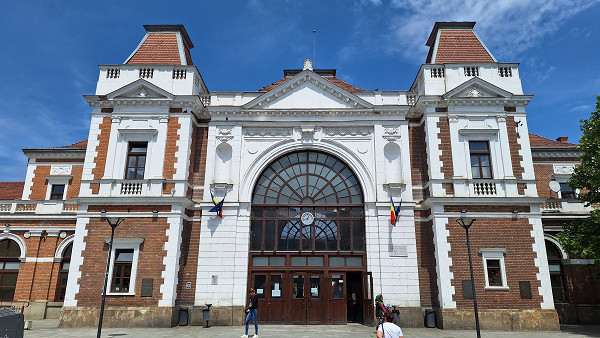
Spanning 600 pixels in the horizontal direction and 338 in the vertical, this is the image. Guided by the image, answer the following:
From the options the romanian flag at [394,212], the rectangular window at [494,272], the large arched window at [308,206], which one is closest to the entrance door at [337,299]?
the large arched window at [308,206]

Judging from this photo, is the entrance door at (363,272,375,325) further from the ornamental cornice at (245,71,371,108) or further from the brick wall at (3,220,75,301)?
the brick wall at (3,220,75,301)

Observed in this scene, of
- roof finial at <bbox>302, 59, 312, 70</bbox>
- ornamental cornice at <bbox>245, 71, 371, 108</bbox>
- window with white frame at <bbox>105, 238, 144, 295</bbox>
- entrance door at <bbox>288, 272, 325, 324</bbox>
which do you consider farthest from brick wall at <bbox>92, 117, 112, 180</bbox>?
roof finial at <bbox>302, 59, 312, 70</bbox>

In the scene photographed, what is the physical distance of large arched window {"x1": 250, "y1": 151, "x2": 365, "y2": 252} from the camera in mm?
18797

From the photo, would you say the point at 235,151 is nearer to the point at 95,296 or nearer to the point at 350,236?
the point at 350,236

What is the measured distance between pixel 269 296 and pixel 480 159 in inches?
454

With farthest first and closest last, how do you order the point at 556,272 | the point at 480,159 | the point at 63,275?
the point at 63,275
the point at 556,272
the point at 480,159

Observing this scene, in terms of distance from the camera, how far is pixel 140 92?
768 inches

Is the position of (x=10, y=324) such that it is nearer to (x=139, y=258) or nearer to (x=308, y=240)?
(x=139, y=258)

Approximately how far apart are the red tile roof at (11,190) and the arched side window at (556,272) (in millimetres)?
30501

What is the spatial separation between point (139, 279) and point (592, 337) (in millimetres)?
17714

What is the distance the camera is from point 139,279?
1711 centimetres

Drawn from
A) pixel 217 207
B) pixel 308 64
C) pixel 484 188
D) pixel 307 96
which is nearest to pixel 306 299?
pixel 217 207

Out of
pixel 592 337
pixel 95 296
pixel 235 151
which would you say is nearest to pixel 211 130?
pixel 235 151

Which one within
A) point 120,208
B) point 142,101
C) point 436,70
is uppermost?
point 436,70
